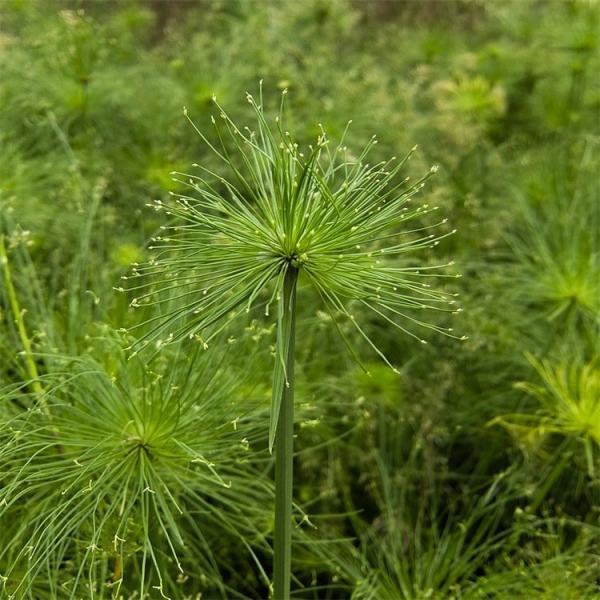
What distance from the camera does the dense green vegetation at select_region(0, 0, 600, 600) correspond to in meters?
1.04

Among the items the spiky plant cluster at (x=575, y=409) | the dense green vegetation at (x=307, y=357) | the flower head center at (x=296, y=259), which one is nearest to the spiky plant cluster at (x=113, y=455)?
the dense green vegetation at (x=307, y=357)

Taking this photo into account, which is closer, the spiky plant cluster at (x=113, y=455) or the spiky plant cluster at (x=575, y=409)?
the spiky plant cluster at (x=113, y=455)

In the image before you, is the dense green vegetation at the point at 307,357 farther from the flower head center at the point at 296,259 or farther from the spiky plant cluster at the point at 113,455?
the flower head center at the point at 296,259

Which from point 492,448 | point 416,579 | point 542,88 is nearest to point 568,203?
point 492,448

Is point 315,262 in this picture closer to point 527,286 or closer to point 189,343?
point 189,343

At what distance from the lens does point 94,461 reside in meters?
0.92

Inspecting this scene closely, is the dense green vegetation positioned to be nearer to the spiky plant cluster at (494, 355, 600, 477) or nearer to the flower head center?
the spiky plant cluster at (494, 355, 600, 477)

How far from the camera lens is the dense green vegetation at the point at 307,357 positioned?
1.04 m

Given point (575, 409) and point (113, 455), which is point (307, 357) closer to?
point (575, 409)

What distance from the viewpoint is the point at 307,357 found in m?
1.57

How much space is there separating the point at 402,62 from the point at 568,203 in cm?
120

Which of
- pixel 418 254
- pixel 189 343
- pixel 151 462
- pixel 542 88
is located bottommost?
pixel 151 462

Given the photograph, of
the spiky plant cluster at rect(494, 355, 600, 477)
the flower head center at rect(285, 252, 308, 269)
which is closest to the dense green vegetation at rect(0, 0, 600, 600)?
the spiky plant cluster at rect(494, 355, 600, 477)

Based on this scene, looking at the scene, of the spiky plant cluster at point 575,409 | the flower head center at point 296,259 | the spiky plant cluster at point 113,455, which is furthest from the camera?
the spiky plant cluster at point 575,409
